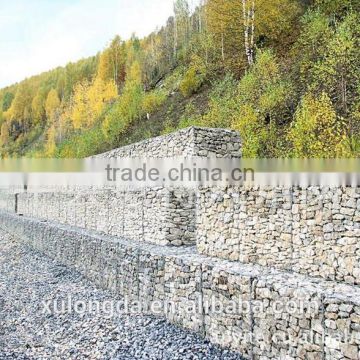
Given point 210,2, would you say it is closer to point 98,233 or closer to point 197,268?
point 98,233

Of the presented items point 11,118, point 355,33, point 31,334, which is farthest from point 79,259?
point 11,118

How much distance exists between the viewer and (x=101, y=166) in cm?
1756

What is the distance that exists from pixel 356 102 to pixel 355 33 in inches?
187

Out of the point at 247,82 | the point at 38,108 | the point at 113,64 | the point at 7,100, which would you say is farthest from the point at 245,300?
the point at 7,100

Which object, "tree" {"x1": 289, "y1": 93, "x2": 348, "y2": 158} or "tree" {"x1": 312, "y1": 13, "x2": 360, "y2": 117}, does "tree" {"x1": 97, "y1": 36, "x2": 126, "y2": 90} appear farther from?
"tree" {"x1": 289, "y1": 93, "x2": 348, "y2": 158}

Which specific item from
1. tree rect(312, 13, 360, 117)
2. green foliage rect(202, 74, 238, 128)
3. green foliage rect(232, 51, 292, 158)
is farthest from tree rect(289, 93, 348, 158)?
green foliage rect(202, 74, 238, 128)

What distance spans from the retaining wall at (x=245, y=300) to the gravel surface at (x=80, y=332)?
385mm

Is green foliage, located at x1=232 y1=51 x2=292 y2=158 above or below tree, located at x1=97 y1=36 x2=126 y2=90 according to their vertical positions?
below

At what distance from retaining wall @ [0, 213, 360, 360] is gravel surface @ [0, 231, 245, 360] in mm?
385

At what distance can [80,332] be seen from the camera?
9453 millimetres

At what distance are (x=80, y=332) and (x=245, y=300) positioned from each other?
3.96m

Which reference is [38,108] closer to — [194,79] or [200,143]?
[194,79]

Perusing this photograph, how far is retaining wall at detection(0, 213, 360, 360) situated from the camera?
18.5 ft

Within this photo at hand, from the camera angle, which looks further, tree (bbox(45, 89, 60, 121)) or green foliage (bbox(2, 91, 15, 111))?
green foliage (bbox(2, 91, 15, 111))
